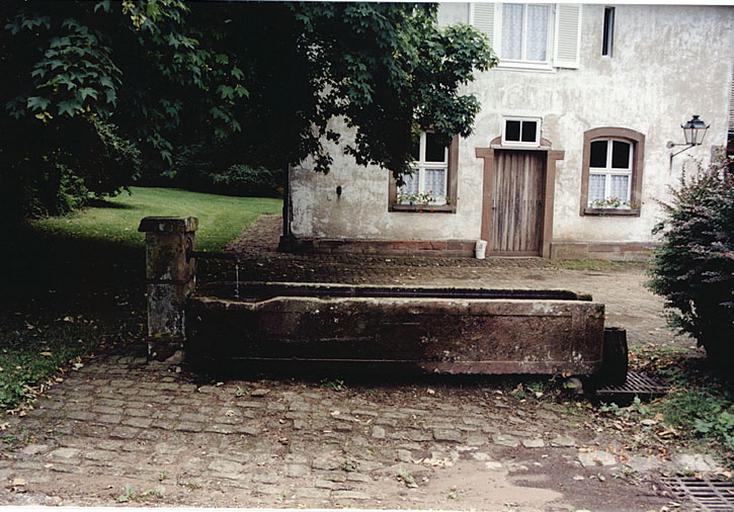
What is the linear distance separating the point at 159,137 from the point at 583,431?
4.52 metres

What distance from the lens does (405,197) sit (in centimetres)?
1364

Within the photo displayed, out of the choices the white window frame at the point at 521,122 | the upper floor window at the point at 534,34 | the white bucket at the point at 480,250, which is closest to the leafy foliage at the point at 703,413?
the white bucket at the point at 480,250

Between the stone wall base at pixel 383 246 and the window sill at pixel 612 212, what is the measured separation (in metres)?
2.62

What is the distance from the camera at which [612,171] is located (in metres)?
14.1

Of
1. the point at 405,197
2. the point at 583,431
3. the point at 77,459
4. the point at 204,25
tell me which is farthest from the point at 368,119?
the point at 77,459

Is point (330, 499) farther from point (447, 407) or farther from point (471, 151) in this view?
point (471, 151)

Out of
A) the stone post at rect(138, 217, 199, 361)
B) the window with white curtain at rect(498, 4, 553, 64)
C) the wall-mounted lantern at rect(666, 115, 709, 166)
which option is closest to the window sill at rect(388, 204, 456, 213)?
the window with white curtain at rect(498, 4, 553, 64)

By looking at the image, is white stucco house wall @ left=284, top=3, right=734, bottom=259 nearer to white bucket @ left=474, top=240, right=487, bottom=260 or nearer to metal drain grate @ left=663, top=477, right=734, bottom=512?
white bucket @ left=474, top=240, right=487, bottom=260

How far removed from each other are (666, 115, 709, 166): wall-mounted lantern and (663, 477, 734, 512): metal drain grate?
428 inches

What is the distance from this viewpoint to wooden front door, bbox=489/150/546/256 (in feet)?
45.7

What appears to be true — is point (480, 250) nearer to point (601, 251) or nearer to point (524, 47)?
point (601, 251)

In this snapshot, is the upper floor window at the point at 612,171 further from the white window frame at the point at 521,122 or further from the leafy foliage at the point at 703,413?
the leafy foliage at the point at 703,413

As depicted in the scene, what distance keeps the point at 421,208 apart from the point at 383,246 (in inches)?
43.7

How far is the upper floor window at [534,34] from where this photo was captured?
13430 millimetres
